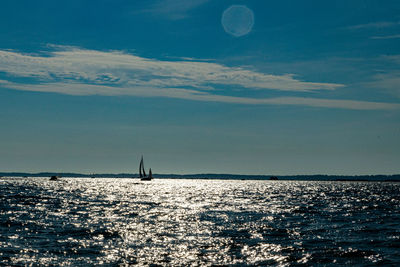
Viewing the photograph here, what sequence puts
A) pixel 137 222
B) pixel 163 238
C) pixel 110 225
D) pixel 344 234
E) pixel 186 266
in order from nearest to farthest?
1. pixel 186 266
2. pixel 163 238
3. pixel 344 234
4. pixel 110 225
5. pixel 137 222

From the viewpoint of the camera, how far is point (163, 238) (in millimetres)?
35125

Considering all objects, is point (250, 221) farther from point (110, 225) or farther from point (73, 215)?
point (73, 215)

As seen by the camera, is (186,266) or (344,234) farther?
(344,234)

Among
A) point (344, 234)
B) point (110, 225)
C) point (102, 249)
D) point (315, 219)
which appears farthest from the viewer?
point (315, 219)

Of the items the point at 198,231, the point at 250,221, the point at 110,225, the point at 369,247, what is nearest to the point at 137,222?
the point at 110,225

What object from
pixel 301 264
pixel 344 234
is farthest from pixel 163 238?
pixel 344 234

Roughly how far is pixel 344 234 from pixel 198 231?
1229 centimetres

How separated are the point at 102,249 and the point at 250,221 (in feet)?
69.5

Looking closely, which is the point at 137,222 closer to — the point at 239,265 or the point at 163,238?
the point at 163,238

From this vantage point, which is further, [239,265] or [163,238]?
[163,238]

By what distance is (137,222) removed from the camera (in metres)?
45.3

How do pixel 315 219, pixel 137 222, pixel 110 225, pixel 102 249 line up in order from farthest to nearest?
pixel 315 219
pixel 137 222
pixel 110 225
pixel 102 249

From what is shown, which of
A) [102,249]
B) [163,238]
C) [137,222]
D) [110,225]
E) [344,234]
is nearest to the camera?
[102,249]

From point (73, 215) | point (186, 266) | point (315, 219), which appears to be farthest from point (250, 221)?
point (186, 266)
